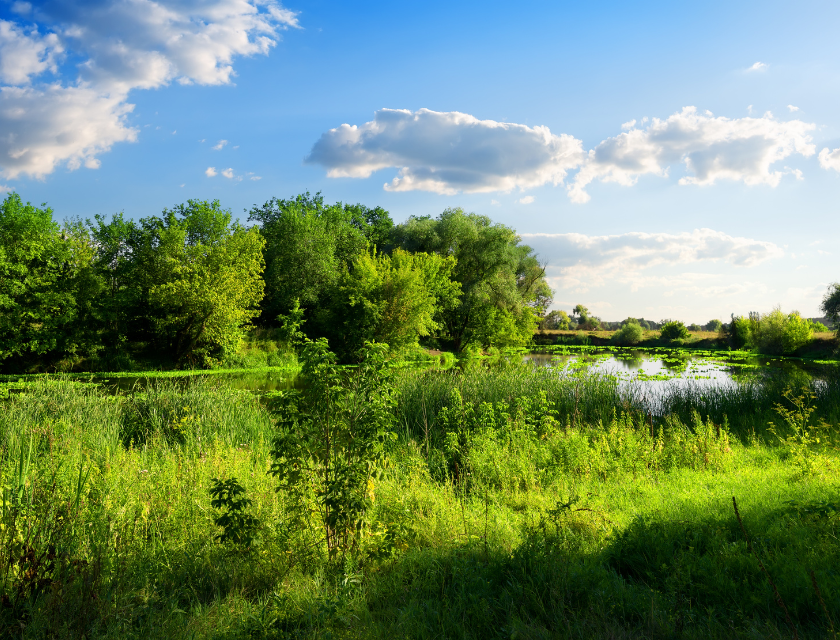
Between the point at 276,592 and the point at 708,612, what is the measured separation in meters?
3.07

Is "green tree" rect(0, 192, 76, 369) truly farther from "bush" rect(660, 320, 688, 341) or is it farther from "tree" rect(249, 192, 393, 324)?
"bush" rect(660, 320, 688, 341)

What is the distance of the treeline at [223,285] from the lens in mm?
24734

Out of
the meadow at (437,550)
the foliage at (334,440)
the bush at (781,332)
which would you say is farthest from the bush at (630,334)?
the foliage at (334,440)

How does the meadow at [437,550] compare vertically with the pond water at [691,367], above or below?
above

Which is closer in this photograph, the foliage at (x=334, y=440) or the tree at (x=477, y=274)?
the foliage at (x=334, y=440)

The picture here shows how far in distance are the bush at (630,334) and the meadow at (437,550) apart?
57.7 metres

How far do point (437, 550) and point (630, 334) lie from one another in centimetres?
6334

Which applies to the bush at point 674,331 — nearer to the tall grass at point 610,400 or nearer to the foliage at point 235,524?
the tall grass at point 610,400

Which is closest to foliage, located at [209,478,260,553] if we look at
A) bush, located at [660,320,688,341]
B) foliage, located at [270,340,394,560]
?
foliage, located at [270,340,394,560]

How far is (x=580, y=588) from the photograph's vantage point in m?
3.47

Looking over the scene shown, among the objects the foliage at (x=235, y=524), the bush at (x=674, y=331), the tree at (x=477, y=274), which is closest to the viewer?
the foliage at (x=235, y=524)

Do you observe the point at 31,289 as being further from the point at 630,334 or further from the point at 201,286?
the point at 630,334

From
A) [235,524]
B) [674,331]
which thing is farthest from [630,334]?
[235,524]

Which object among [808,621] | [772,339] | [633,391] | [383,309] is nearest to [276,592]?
[808,621]
